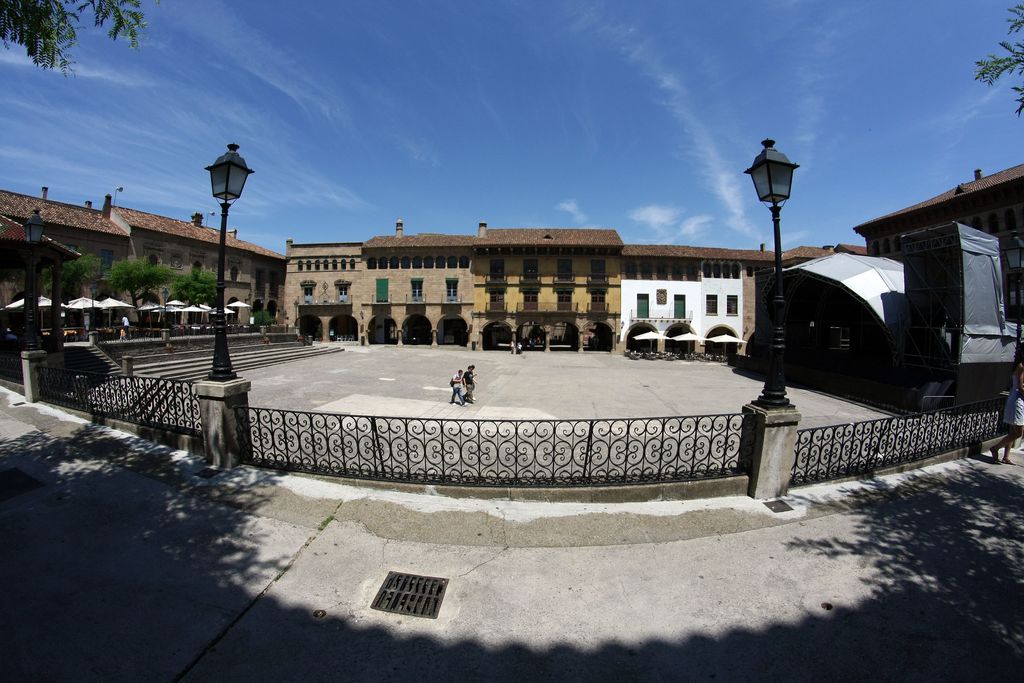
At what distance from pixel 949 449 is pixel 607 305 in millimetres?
32686

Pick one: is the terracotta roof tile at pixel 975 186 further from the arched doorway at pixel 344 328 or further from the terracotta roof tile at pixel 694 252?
the arched doorway at pixel 344 328

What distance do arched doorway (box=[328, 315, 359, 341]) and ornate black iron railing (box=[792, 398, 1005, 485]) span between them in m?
43.8

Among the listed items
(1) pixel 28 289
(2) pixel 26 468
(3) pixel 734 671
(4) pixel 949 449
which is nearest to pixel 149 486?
(2) pixel 26 468

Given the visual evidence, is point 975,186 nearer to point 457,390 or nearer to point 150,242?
point 457,390

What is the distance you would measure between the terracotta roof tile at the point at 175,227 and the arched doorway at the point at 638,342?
40.3 metres

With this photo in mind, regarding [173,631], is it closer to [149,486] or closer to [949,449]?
[149,486]

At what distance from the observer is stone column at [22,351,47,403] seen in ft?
30.9

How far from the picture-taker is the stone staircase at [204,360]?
56.2 ft

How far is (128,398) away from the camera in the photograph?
7.90m

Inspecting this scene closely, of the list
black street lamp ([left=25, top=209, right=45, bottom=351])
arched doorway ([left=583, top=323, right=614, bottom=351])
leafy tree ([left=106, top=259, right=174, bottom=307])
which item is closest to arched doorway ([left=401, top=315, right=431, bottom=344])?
arched doorway ([left=583, top=323, right=614, bottom=351])

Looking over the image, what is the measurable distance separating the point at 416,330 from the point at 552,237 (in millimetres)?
19659

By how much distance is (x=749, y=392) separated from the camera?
55.0 ft

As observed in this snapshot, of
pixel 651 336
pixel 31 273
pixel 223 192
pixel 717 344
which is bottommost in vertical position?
pixel 717 344

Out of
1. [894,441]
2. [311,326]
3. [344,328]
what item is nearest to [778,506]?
[894,441]
